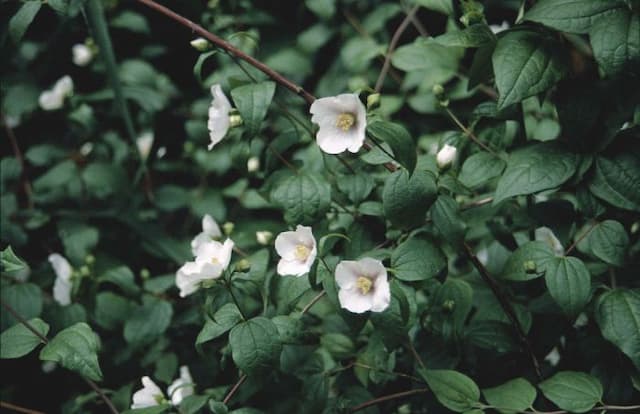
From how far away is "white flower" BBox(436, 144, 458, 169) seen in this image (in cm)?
158

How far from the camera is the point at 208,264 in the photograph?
1472 mm

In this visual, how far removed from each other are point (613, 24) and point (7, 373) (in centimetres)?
215

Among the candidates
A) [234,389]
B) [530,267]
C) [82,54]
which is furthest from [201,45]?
[82,54]

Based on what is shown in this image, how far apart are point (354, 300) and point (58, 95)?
1.63m

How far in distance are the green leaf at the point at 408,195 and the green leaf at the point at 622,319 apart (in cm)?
45

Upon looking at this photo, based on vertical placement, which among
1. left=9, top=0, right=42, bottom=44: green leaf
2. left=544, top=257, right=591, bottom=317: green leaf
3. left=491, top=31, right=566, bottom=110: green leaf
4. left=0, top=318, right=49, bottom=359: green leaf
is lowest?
left=0, top=318, right=49, bottom=359: green leaf

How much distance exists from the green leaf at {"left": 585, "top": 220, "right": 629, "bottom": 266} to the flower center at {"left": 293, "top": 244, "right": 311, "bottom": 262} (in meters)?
0.64

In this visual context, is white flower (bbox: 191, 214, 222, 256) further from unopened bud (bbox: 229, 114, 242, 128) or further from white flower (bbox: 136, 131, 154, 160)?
white flower (bbox: 136, 131, 154, 160)

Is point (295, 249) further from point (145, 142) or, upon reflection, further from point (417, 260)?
point (145, 142)

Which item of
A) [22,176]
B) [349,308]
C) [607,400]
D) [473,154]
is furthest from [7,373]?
[607,400]

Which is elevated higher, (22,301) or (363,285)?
(363,285)

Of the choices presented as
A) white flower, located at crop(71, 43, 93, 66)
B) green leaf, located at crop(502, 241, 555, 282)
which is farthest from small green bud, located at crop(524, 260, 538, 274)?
white flower, located at crop(71, 43, 93, 66)

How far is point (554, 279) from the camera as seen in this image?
1477mm

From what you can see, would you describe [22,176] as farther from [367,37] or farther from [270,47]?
[367,37]
